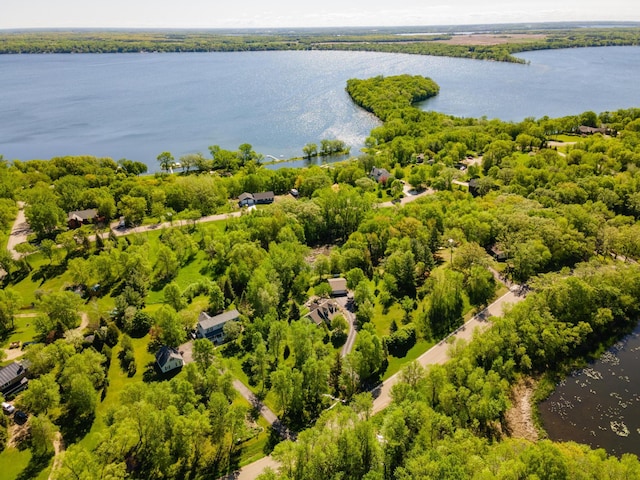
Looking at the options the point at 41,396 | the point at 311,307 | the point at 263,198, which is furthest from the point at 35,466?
the point at 263,198

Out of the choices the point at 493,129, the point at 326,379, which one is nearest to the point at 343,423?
the point at 326,379

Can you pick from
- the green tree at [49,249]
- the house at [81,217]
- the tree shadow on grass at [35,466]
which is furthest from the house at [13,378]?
the house at [81,217]

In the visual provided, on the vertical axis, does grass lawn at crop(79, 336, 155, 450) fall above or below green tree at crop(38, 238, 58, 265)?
below

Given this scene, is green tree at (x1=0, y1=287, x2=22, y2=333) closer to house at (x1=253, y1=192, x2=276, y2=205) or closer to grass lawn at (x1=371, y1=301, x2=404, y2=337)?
house at (x1=253, y1=192, x2=276, y2=205)

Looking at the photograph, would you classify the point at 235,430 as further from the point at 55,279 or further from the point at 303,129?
the point at 303,129

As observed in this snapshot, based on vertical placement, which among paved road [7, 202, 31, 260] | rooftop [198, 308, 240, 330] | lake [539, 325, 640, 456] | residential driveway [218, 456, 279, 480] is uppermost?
rooftop [198, 308, 240, 330]

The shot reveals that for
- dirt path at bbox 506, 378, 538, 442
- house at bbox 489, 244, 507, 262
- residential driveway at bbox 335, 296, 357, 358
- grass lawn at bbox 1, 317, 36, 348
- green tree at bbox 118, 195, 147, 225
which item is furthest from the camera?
green tree at bbox 118, 195, 147, 225

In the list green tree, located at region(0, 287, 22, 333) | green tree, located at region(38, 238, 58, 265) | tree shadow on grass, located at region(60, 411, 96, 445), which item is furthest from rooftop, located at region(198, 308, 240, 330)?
green tree, located at region(38, 238, 58, 265)

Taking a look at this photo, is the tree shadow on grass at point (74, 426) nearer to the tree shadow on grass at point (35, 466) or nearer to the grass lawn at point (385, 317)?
the tree shadow on grass at point (35, 466)
